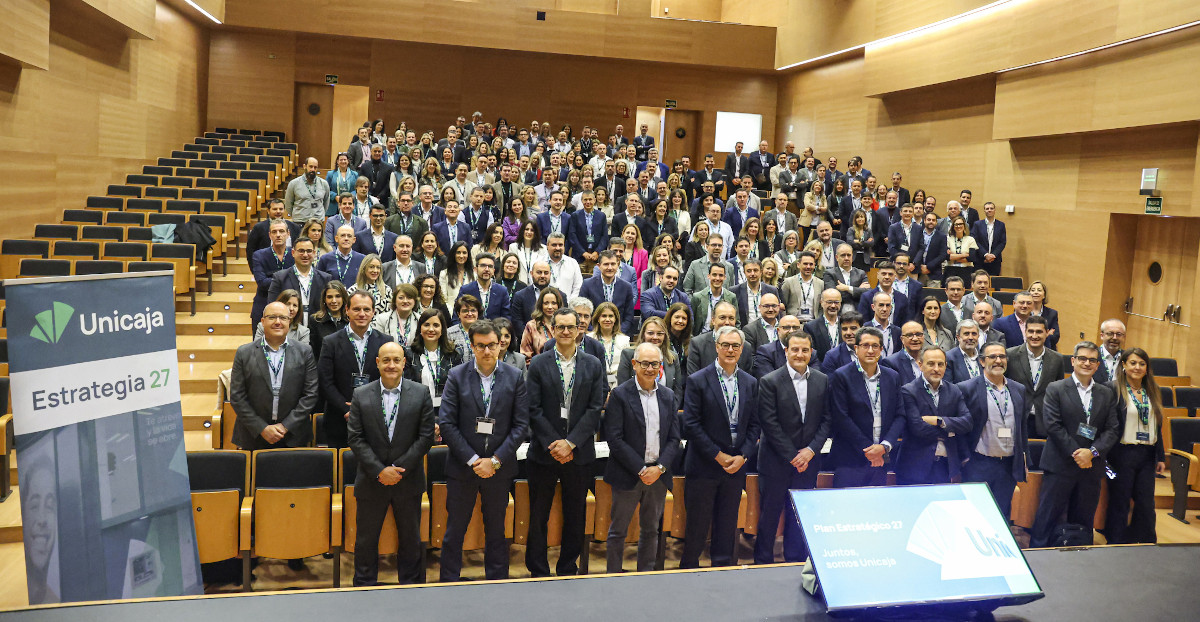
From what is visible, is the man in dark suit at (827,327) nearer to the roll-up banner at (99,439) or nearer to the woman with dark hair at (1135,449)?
the woman with dark hair at (1135,449)

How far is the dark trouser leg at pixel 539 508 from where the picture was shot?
13.3 ft

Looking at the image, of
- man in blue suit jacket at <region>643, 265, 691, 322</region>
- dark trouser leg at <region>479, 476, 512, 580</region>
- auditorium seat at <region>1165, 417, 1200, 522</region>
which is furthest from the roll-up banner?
auditorium seat at <region>1165, 417, 1200, 522</region>

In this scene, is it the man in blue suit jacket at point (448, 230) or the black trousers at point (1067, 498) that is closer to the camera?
the black trousers at point (1067, 498)

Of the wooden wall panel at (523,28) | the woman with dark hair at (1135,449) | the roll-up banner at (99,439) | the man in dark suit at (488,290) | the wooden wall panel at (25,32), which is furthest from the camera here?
the wooden wall panel at (523,28)

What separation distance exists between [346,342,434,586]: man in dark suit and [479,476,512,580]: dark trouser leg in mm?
299

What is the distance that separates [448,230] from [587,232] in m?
1.36

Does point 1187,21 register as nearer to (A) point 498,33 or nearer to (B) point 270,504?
(B) point 270,504

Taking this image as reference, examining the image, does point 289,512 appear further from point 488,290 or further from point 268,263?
point 268,263

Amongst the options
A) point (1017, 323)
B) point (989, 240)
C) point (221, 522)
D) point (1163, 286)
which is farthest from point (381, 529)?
point (1163, 286)

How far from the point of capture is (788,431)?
4.16 meters

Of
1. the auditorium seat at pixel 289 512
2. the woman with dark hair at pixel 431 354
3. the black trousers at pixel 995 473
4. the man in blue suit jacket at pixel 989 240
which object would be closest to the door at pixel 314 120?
the man in blue suit jacket at pixel 989 240

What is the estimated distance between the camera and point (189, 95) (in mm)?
13508

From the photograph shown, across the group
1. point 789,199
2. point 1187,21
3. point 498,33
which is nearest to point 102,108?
point 498,33

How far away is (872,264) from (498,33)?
8107 millimetres
